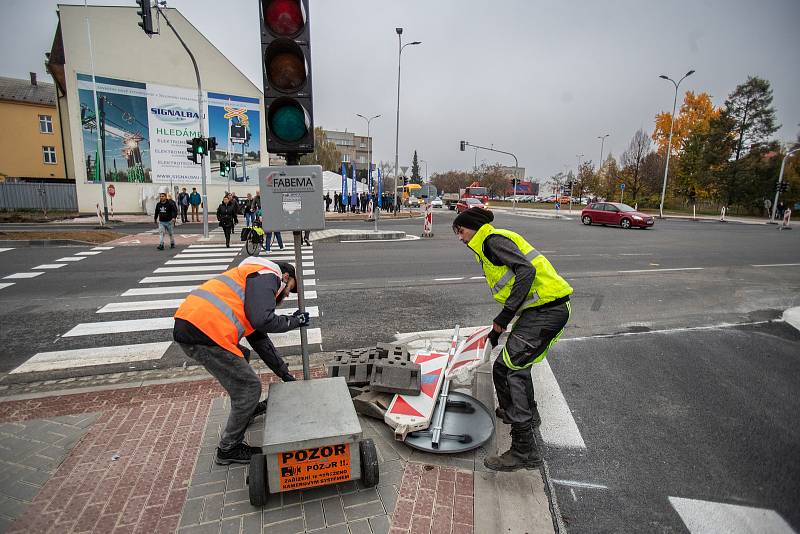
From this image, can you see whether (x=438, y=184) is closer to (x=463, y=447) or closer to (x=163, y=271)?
(x=163, y=271)

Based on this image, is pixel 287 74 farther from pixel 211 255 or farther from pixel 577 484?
pixel 211 255

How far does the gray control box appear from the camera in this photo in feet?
11.1

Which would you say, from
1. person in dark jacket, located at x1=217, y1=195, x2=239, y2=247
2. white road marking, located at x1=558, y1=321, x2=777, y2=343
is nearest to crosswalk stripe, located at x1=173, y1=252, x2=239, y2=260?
person in dark jacket, located at x1=217, y1=195, x2=239, y2=247

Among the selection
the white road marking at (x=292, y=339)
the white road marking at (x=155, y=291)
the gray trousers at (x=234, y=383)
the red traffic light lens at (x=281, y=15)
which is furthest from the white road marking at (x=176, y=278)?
the red traffic light lens at (x=281, y=15)

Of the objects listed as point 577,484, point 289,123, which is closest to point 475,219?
point 289,123

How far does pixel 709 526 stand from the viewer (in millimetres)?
2693

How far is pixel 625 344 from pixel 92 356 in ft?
23.1

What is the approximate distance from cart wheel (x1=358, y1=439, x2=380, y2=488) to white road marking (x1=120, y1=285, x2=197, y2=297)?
22.2 feet

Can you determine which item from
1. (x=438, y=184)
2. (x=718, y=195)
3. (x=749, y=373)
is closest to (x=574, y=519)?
(x=749, y=373)

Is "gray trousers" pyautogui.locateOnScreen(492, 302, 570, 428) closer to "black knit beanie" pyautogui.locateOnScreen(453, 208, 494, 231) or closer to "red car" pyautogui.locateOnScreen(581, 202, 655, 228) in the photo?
"black knit beanie" pyautogui.locateOnScreen(453, 208, 494, 231)

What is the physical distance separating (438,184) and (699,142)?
202ft

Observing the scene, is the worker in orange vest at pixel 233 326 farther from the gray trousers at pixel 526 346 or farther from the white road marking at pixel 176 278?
the white road marking at pixel 176 278

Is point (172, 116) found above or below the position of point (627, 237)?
above

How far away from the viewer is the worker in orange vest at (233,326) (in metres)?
2.91
